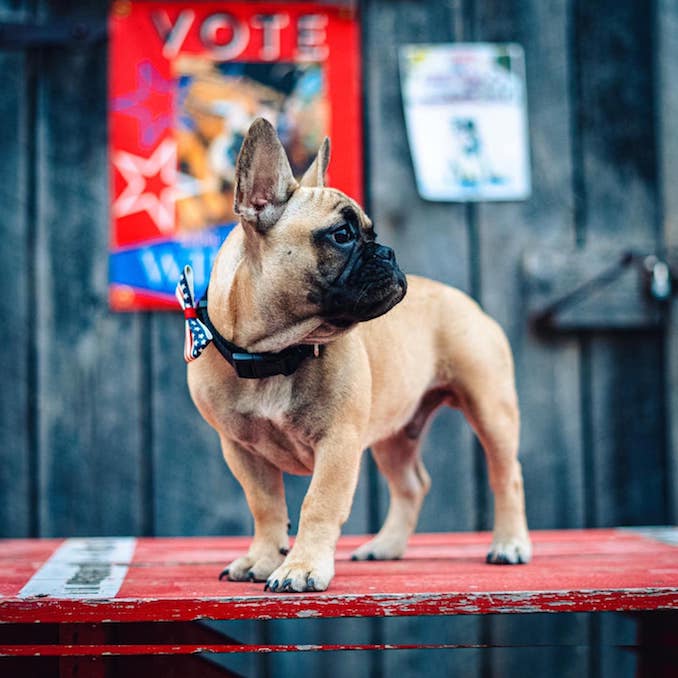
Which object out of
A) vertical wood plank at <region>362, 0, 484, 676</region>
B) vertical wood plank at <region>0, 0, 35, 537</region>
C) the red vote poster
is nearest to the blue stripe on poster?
the red vote poster

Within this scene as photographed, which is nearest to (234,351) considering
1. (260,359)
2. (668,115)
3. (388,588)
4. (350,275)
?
(260,359)

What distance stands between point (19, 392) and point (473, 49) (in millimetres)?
1732

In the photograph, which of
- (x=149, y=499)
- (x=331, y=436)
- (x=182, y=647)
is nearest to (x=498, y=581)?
(x=331, y=436)

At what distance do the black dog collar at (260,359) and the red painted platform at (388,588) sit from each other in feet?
1.29

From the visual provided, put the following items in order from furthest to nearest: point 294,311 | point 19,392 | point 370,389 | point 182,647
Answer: point 19,392 < point 370,389 < point 294,311 < point 182,647

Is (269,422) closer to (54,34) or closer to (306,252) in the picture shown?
(306,252)

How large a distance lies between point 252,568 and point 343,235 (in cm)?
68

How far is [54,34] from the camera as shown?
3.09 m

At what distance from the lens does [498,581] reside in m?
1.92

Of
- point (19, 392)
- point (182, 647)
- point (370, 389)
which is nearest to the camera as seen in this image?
point (182, 647)

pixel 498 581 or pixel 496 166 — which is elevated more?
pixel 496 166

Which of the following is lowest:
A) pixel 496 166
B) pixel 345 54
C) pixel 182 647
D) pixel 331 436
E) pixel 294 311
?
pixel 182 647

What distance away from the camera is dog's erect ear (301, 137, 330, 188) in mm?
2127

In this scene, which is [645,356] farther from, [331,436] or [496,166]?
[331,436]
